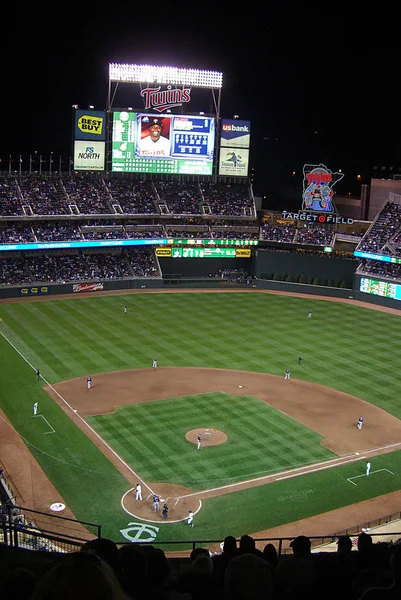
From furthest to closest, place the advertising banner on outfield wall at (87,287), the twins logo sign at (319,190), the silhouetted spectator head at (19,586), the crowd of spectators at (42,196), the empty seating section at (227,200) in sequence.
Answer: the empty seating section at (227,200), the twins logo sign at (319,190), the crowd of spectators at (42,196), the advertising banner on outfield wall at (87,287), the silhouetted spectator head at (19,586)

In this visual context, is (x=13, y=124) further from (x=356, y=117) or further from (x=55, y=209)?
(x=356, y=117)

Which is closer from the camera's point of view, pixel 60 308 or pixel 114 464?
pixel 114 464

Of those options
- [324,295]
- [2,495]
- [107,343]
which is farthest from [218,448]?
[324,295]

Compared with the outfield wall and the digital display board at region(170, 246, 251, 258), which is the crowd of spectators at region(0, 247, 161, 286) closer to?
the digital display board at region(170, 246, 251, 258)

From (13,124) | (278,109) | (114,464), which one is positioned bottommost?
(114,464)

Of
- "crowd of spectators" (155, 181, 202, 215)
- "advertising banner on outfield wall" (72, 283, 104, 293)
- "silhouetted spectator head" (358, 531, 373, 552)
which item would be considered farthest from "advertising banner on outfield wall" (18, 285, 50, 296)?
"silhouetted spectator head" (358, 531, 373, 552)

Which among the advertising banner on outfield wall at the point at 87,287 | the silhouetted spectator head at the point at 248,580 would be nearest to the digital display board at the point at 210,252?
the advertising banner on outfield wall at the point at 87,287

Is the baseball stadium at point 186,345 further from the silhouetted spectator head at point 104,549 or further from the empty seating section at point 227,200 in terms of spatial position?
the silhouetted spectator head at point 104,549
